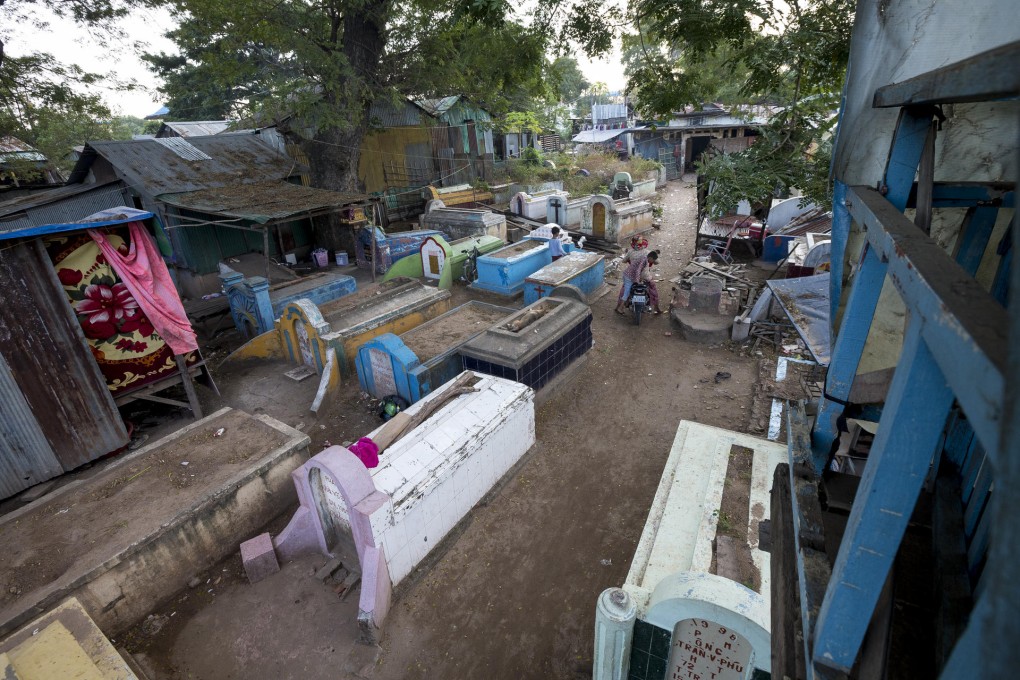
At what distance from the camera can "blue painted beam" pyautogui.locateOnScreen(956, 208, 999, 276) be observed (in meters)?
2.13

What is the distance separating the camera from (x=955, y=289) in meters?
0.93

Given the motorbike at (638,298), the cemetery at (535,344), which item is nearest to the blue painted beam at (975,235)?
the cemetery at (535,344)

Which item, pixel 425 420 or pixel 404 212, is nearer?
pixel 425 420

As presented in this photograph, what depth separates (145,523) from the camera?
4867mm

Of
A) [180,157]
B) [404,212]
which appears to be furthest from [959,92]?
[404,212]

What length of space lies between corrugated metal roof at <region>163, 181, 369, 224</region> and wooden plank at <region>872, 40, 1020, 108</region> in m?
11.1

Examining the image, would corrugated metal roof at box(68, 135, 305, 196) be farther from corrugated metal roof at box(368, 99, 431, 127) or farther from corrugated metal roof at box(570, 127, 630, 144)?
corrugated metal roof at box(570, 127, 630, 144)

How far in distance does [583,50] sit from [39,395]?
804cm

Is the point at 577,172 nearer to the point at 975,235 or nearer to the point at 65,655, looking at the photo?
the point at 975,235

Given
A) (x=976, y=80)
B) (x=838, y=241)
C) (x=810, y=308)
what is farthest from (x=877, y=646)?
(x=810, y=308)

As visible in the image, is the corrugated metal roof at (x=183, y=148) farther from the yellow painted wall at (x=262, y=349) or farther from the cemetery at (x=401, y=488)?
the cemetery at (x=401, y=488)

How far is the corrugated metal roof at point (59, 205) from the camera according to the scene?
11.7 meters

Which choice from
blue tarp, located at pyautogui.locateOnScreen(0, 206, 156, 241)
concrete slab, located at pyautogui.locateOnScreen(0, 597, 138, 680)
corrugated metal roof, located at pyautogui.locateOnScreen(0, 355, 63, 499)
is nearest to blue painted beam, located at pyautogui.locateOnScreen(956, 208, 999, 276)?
concrete slab, located at pyautogui.locateOnScreen(0, 597, 138, 680)

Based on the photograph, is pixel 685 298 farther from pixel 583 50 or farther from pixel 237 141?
pixel 237 141
